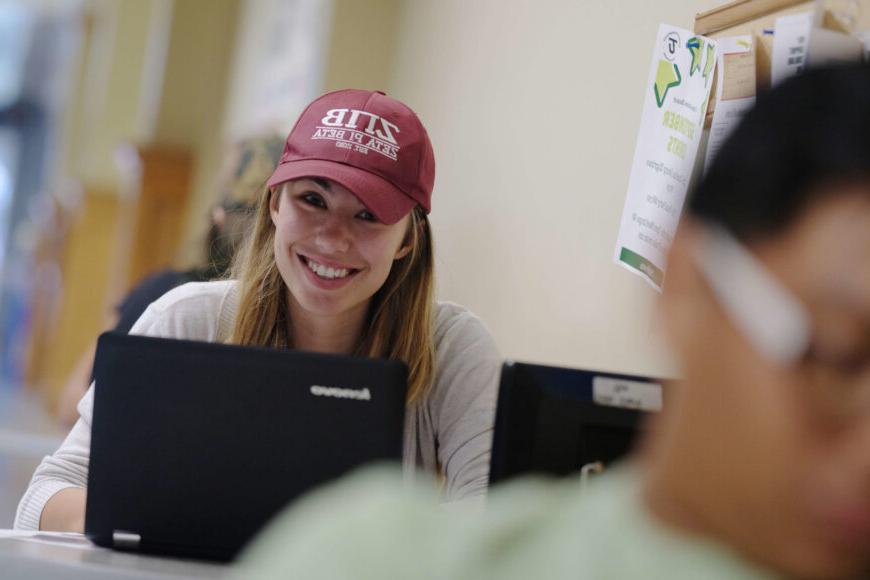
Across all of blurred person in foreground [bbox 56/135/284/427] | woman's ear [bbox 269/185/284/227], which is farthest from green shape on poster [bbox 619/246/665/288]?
blurred person in foreground [bbox 56/135/284/427]

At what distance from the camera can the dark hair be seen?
0.56 m

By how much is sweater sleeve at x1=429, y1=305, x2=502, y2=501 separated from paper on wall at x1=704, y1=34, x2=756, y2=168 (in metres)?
0.56

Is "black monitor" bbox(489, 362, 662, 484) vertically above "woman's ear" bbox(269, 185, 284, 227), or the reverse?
"woman's ear" bbox(269, 185, 284, 227)

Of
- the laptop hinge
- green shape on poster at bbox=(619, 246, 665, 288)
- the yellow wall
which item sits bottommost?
the laptop hinge

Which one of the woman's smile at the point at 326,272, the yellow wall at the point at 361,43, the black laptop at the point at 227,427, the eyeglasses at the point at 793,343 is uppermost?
the yellow wall at the point at 361,43

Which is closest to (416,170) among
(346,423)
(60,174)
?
(346,423)

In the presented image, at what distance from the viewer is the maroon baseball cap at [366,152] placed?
1.97 m

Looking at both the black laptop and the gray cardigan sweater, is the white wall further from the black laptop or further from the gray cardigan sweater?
the black laptop

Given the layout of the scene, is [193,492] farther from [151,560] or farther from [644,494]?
[644,494]

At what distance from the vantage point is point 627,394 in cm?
130

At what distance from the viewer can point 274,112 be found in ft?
17.9

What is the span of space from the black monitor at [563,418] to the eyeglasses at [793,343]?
0.73 meters

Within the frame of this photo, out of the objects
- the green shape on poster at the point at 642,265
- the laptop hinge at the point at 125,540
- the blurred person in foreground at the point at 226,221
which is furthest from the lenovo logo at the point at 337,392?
the blurred person in foreground at the point at 226,221

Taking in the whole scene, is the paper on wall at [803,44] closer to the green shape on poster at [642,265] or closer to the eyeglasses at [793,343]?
the green shape on poster at [642,265]
